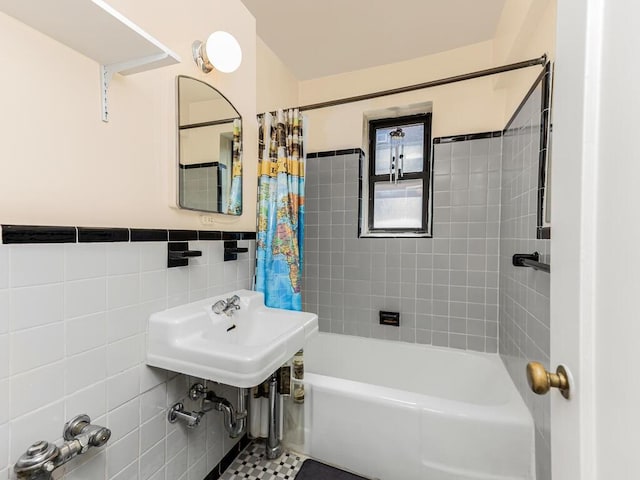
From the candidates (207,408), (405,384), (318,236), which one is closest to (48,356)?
(207,408)

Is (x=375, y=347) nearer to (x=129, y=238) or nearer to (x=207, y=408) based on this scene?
(x=207, y=408)

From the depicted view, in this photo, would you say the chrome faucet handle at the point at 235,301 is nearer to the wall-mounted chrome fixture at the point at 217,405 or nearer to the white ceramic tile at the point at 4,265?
the wall-mounted chrome fixture at the point at 217,405

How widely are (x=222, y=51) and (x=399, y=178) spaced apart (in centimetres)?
151

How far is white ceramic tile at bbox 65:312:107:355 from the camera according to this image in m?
0.81

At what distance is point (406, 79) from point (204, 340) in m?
2.21

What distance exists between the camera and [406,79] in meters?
2.14

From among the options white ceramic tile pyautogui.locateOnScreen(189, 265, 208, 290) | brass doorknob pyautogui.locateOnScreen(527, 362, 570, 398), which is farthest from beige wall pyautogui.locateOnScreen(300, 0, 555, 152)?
white ceramic tile pyautogui.locateOnScreen(189, 265, 208, 290)

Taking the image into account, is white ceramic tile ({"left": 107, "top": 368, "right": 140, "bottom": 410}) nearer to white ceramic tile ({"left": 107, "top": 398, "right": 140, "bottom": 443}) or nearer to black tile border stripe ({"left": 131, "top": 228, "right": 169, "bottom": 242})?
white ceramic tile ({"left": 107, "top": 398, "right": 140, "bottom": 443})

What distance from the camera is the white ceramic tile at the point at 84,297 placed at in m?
0.80

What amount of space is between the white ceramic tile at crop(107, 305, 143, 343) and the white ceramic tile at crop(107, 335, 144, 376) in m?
0.02

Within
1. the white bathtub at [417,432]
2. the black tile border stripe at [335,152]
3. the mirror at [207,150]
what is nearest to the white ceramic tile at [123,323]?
the mirror at [207,150]

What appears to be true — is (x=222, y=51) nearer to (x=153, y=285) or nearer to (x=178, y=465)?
(x=153, y=285)

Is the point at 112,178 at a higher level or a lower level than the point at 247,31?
lower

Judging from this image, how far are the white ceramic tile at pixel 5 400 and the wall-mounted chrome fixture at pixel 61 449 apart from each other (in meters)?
0.10
